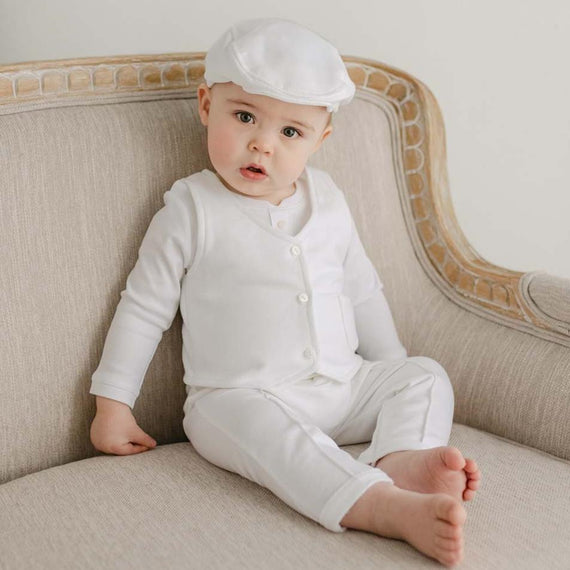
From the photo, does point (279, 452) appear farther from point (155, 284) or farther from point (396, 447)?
point (155, 284)

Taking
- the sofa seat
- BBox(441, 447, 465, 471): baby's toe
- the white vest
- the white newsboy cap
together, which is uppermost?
the white newsboy cap

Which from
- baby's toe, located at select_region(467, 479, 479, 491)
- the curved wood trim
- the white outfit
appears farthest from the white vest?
baby's toe, located at select_region(467, 479, 479, 491)

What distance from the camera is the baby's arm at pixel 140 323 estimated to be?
1.42m

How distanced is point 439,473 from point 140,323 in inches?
19.9

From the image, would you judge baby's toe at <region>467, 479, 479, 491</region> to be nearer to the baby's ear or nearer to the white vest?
the white vest

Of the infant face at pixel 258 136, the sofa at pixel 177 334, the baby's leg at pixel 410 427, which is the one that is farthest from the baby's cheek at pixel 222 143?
the baby's leg at pixel 410 427

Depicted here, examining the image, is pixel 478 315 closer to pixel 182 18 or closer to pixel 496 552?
pixel 496 552

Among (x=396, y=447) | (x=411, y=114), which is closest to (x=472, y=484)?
(x=396, y=447)

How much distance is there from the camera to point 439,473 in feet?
4.02

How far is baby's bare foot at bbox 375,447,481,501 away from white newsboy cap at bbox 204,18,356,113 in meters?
0.54

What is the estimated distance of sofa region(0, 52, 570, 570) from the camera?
1161 mm

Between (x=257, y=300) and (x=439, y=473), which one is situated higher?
(x=257, y=300)

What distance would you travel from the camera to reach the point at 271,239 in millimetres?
1475

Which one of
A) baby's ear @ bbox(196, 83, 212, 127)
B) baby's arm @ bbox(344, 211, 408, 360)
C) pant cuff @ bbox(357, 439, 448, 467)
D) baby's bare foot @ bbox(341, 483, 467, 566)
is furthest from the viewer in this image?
baby's arm @ bbox(344, 211, 408, 360)
